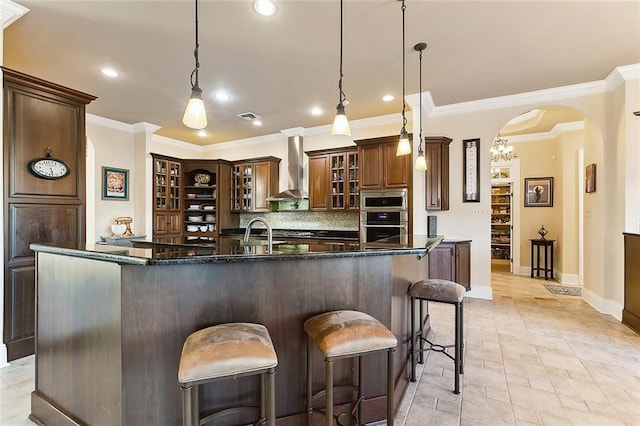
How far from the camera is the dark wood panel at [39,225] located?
274 cm

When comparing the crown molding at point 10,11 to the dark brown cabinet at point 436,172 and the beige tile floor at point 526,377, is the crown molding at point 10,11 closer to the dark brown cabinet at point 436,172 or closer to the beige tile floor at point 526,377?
the beige tile floor at point 526,377

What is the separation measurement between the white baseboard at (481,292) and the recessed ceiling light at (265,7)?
447cm

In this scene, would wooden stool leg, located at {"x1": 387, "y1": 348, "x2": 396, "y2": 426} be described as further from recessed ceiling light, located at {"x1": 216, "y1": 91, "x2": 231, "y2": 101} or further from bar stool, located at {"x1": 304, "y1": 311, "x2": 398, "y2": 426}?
recessed ceiling light, located at {"x1": 216, "y1": 91, "x2": 231, "y2": 101}

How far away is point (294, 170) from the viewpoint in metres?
6.16

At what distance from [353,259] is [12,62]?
4412mm

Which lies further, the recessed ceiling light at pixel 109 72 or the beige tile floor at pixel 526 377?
the recessed ceiling light at pixel 109 72

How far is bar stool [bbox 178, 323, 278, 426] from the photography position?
119 cm

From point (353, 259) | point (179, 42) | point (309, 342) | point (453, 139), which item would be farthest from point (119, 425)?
point (453, 139)

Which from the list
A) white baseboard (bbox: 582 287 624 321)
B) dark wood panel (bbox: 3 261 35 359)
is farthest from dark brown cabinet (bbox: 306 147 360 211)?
dark wood panel (bbox: 3 261 35 359)

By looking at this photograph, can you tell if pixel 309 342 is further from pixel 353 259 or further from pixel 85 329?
pixel 85 329

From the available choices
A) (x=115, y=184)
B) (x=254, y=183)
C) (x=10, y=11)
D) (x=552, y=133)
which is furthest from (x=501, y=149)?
(x=115, y=184)

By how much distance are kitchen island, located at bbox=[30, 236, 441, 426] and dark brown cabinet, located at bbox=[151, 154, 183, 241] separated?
4.21 m

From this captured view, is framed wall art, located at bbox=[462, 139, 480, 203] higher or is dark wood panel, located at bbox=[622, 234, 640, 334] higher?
framed wall art, located at bbox=[462, 139, 480, 203]

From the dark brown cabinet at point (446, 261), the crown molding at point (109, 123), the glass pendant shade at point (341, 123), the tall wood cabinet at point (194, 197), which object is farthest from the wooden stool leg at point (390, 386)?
the crown molding at point (109, 123)
